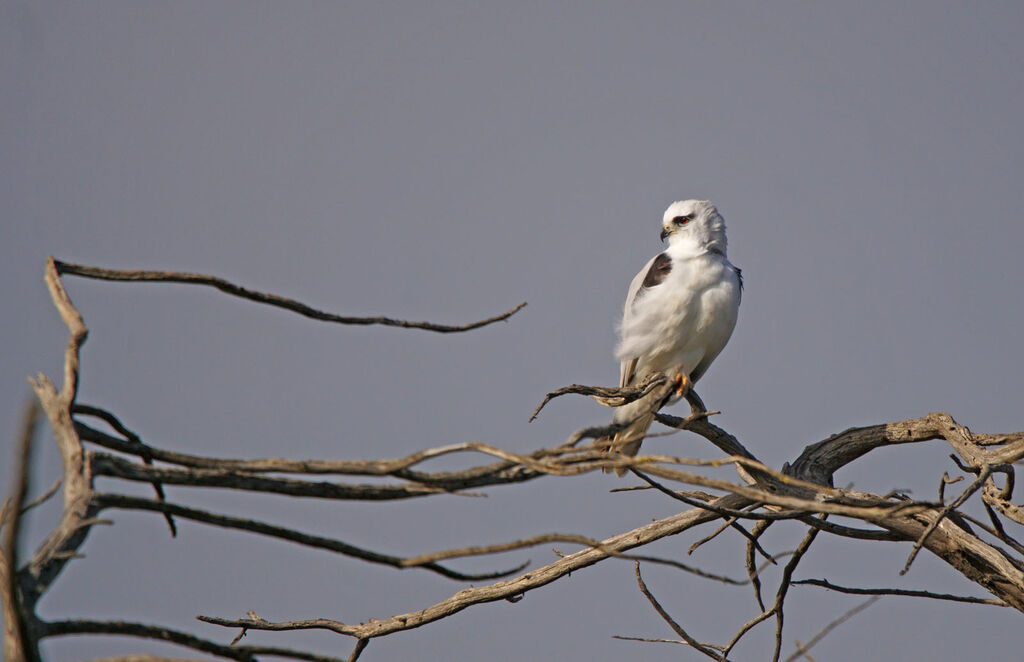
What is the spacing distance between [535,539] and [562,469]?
24 cm

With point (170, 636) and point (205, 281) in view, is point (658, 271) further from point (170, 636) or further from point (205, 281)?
point (170, 636)

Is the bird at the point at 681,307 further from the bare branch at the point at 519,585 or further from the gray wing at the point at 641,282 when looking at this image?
the bare branch at the point at 519,585

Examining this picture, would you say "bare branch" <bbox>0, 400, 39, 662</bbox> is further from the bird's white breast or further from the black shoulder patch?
the black shoulder patch

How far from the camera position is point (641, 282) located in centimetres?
655

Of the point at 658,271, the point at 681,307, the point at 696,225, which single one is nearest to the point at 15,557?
the point at 681,307

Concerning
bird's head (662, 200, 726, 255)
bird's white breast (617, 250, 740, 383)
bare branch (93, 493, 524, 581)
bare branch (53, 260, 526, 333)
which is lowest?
bare branch (93, 493, 524, 581)

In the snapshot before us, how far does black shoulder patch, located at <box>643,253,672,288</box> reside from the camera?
639cm

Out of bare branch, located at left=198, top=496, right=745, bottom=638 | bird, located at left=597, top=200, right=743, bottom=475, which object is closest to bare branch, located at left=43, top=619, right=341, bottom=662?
bare branch, located at left=198, top=496, right=745, bottom=638

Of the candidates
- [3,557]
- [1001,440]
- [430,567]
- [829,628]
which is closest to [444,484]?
[430,567]

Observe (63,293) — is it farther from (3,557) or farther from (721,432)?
(721,432)

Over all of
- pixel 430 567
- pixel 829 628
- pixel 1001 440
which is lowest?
pixel 430 567

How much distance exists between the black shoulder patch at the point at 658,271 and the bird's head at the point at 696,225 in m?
0.22

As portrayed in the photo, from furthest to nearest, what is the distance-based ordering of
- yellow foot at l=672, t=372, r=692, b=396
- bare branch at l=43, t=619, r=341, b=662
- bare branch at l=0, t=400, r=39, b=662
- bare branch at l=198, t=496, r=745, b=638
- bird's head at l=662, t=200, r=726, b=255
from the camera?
bird's head at l=662, t=200, r=726, b=255, yellow foot at l=672, t=372, r=692, b=396, bare branch at l=198, t=496, r=745, b=638, bare branch at l=43, t=619, r=341, b=662, bare branch at l=0, t=400, r=39, b=662

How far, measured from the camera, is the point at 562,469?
2250 mm
